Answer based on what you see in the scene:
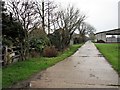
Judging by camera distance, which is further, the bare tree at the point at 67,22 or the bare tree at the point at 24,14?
the bare tree at the point at 67,22

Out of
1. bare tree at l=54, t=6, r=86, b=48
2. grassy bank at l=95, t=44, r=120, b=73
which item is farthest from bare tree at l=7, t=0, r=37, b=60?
bare tree at l=54, t=6, r=86, b=48

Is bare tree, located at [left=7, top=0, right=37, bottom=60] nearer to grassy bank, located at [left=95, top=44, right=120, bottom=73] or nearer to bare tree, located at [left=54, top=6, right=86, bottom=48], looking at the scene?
grassy bank, located at [left=95, top=44, right=120, bottom=73]

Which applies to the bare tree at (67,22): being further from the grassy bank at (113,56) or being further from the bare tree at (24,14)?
the bare tree at (24,14)

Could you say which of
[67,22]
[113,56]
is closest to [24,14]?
[113,56]

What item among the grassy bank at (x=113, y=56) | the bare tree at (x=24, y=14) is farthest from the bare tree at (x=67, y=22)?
the bare tree at (x=24, y=14)

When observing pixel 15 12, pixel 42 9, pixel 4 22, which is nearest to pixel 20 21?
pixel 15 12

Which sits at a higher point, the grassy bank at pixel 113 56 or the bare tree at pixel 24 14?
the bare tree at pixel 24 14

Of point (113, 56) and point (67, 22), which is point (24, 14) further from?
point (67, 22)

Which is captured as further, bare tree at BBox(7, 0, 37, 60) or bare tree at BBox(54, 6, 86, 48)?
bare tree at BBox(54, 6, 86, 48)

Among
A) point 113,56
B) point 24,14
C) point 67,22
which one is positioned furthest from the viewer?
point 67,22

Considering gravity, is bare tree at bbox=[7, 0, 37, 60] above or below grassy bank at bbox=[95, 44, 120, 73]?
above

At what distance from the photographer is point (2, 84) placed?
8.29 m

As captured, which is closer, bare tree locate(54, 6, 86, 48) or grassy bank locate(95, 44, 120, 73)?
grassy bank locate(95, 44, 120, 73)

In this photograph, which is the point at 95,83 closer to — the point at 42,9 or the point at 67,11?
the point at 42,9
